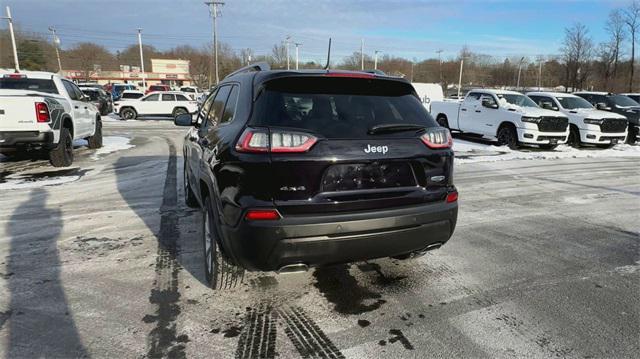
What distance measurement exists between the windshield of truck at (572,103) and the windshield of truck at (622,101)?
7.61 feet

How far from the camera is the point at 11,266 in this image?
3.85 metres

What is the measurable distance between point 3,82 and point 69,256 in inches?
314

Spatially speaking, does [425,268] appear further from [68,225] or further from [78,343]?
[68,225]

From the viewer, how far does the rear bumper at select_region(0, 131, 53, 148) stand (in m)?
7.77

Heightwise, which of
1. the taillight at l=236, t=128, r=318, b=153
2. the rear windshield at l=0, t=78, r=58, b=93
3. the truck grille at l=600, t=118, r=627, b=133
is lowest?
the truck grille at l=600, t=118, r=627, b=133

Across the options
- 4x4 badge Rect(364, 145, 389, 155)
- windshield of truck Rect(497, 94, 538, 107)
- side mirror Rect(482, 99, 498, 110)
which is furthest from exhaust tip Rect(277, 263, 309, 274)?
windshield of truck Rect(497, 94, 538, 107)

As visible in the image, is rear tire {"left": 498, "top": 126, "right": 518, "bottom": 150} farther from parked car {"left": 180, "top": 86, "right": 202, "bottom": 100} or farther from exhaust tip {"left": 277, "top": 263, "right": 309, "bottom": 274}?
parked car {"left": 180, "top": 86, "right": 202, "bottom": 100}

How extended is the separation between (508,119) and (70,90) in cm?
1222

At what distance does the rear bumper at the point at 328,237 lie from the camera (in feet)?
8.82

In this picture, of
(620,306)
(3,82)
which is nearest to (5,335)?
(620,306)

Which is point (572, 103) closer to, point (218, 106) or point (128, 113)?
point (218, 106)

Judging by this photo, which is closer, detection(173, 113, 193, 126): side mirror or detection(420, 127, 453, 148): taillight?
detection(420, 127, 453, 148): taillight

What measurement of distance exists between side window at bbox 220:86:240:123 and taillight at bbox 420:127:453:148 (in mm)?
1460

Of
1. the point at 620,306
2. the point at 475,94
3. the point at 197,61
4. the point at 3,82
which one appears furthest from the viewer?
the point at 197,61
